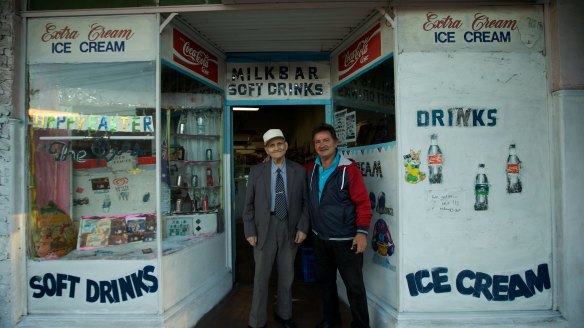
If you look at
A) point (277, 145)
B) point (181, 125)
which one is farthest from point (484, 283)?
point (181, 125)

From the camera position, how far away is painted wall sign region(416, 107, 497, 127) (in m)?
3.54

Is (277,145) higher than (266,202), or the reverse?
(277,145)

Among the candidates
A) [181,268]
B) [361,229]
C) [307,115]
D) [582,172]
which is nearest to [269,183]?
[361,229]

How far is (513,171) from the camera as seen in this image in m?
3.54

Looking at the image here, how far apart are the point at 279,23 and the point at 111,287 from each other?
3174 millimetres

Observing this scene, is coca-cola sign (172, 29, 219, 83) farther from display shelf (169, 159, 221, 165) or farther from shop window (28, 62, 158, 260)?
display shelf (169, 159, 221, 165)

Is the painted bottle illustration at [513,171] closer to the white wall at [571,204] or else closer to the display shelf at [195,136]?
the white wall at [571,204]

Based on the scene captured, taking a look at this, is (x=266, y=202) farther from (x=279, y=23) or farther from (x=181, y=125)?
(x=279, y=23)

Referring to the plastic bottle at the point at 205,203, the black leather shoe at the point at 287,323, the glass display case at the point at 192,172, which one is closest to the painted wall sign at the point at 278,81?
the glass display case at the point at 192,172

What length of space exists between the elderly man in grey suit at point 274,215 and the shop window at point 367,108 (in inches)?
36.7

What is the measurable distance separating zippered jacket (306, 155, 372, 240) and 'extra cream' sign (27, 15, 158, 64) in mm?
2229

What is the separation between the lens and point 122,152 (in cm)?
390

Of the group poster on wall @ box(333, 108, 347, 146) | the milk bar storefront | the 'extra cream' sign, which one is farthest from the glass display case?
poster on wall @ box(333, 108, 347, 146)

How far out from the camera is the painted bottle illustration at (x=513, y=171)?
11.6ft
